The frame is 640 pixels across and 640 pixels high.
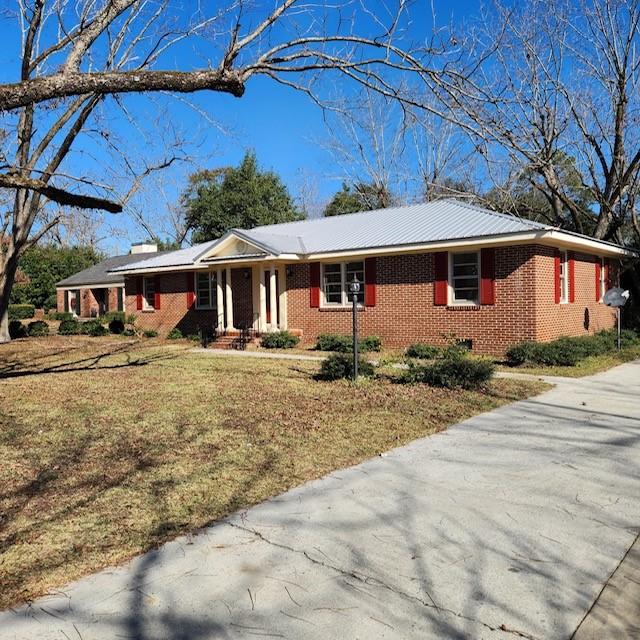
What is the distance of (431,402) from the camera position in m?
8.40

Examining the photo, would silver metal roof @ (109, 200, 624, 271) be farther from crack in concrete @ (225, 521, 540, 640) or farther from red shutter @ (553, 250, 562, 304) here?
crack in concrete @ (225, 521, 540, 640)

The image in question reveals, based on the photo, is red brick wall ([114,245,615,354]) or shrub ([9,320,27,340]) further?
shrub ([9,320,27,340])

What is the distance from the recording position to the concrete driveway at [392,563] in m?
A: 2.82

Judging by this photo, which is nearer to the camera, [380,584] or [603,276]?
[380,584]

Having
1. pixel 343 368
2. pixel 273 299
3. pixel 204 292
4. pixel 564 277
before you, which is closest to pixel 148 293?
pixel 204 292

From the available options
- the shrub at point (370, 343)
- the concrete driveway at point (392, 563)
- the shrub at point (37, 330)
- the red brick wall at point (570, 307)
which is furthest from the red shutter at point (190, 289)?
the concrete driveway at point (392, 563)

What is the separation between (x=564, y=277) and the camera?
15.7m

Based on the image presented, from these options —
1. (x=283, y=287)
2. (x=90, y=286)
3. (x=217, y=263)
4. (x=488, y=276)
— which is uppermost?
(x=217, y=263)

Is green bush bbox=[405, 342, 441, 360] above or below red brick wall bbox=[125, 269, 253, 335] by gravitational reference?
below

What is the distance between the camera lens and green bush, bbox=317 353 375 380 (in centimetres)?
1027

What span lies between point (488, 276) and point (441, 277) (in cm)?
126

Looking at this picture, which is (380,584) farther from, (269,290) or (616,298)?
(269,290)

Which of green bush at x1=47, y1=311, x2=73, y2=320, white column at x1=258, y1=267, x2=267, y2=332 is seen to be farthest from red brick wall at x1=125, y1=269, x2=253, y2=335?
green bush at x1=47, y1=311, x2=73, y2=320

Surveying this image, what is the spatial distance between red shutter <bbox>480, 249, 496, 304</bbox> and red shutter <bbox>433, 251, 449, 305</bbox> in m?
0.95
